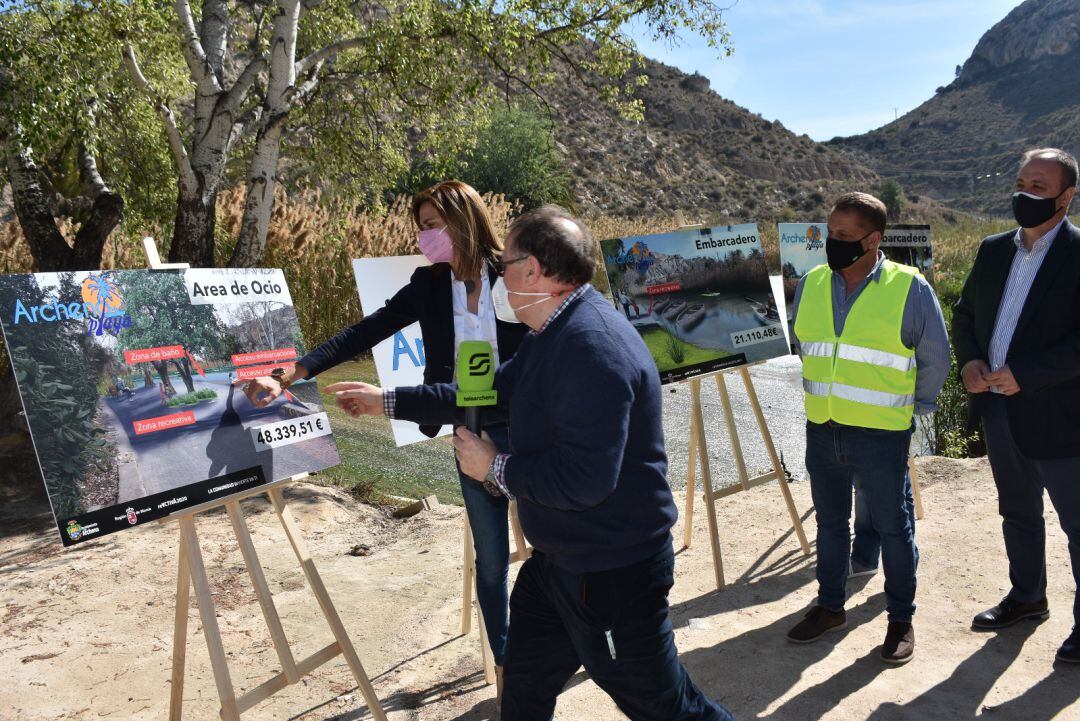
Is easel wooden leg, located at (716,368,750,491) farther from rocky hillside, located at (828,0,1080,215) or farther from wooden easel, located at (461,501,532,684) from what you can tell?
rocky hillside, located at (828,0,1080,215)

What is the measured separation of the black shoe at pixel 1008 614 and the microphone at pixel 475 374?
2.72m

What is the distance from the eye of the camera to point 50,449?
96.9 inches

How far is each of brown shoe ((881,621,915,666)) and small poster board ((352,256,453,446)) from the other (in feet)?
6.99

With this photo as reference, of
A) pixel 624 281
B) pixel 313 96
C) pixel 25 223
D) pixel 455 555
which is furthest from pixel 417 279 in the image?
pixel 313 96

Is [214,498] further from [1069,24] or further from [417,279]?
[1069,24]

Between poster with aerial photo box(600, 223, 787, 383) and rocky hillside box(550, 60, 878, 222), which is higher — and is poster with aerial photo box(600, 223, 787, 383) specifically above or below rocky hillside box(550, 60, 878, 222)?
below

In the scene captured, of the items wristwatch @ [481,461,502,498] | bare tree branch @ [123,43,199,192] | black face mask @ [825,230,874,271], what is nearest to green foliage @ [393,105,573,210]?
bare tree branch @ [123,43,199,192]

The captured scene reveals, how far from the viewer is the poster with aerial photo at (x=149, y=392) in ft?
8.16

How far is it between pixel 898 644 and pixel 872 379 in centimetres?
110

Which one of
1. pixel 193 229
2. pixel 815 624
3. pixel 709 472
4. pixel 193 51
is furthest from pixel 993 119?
pixel 815 624

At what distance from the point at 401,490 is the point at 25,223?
3.70 metres

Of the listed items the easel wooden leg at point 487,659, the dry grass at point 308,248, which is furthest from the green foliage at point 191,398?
the dry grass at point 308,248

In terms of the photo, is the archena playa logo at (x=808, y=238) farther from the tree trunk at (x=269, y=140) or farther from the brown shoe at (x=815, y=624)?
the tree trunk at (x=269, y=140)

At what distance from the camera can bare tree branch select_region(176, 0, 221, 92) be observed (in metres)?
7.54
